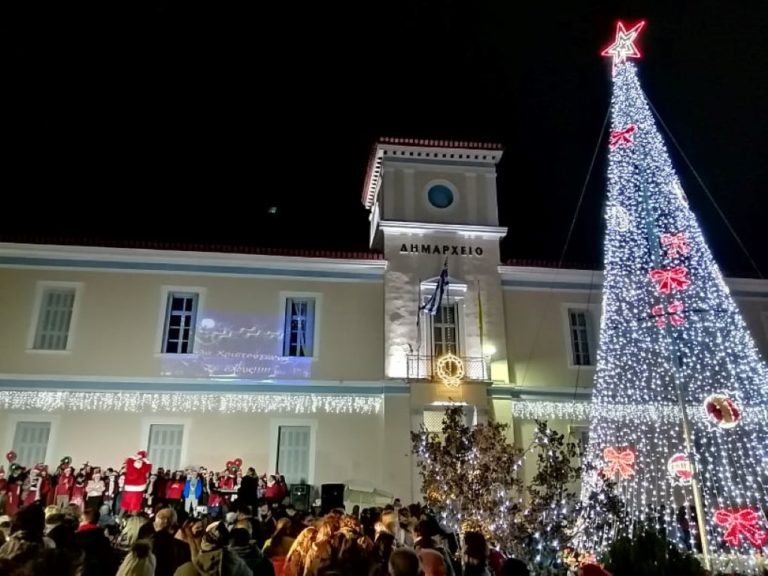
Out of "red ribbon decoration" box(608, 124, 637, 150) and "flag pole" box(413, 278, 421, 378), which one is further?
"flag pole" box(413, 278, 421, 378)

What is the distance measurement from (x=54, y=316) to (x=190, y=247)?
439cm

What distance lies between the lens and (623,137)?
14398 millimetres

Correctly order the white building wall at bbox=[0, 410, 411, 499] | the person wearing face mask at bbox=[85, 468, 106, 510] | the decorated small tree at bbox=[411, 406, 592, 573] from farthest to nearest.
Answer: the white building wall at bbox=[0, 410, 411, 499] < the person wearing face mask at bbox=[85, 468, 106, 510] < the decorated small tree at bbox=[411, 406, 592, 573]

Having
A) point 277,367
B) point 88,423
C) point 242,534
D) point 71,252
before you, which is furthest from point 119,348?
point 242,534

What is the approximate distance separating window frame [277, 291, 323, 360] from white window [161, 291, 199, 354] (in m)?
2.59

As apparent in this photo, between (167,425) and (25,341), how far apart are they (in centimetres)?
482

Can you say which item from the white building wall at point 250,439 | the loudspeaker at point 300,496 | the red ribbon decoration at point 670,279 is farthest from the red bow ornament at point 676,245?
the loudspeaker at point 300,496

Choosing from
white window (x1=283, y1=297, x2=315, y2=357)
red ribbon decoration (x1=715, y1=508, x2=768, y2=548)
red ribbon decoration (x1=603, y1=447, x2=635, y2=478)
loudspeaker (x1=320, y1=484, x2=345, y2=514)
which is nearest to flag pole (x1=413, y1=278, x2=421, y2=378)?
white window (x1=283, y1=297, x2=315, y2=357)

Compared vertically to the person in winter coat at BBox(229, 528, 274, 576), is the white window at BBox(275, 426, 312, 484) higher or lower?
higher

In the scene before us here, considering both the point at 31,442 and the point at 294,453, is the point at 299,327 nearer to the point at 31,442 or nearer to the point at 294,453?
the point at 294,453

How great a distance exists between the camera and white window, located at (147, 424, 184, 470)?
1658cm

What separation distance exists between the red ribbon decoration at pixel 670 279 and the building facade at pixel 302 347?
6.29 metres

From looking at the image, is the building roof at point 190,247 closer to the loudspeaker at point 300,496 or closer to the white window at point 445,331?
the white window at point 445,331

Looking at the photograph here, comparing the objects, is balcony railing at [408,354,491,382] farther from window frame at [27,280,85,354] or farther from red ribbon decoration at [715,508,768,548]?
window frame at [27,280,85,354]
